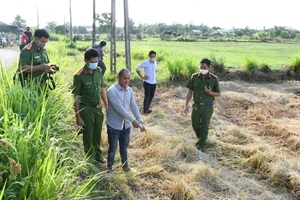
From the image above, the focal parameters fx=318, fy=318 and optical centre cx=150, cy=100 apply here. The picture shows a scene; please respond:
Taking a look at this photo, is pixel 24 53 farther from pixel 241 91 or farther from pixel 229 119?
pixel 241 91

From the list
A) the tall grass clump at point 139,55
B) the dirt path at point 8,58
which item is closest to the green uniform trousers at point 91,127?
the dirt path at point 8,58

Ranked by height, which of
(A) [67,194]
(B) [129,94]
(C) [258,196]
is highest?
(B) [129,94]

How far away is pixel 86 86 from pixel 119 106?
0.53 m

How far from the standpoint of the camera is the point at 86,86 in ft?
12.9

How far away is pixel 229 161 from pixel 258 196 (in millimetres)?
1017

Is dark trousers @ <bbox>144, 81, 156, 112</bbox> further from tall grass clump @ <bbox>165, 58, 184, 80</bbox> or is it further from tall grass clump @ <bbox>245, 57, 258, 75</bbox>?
tall grass clump @ <bbox>245, 57, 258, 75</bbox>

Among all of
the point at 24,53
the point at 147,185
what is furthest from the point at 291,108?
the point at 24,53

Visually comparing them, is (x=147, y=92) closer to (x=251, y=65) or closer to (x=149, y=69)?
(x=149, y=69)

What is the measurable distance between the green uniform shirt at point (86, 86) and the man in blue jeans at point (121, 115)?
0.72 ft

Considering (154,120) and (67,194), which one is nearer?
(67,194)

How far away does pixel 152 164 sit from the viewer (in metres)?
4.32

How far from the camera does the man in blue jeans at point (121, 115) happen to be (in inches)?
147

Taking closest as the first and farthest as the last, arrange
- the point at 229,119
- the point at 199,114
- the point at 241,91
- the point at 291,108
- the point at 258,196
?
the point at 258,196
the point at 199,114
the point at 229,119
the point at 291,108
the point at 241,91

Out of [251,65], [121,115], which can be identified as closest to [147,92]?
[121,115]
